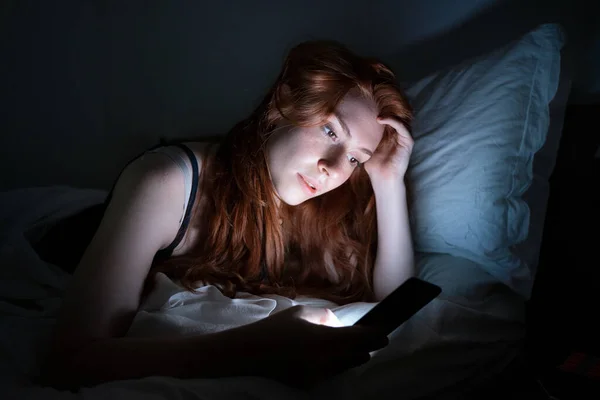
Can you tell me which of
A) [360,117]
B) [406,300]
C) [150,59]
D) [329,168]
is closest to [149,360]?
[406,300]

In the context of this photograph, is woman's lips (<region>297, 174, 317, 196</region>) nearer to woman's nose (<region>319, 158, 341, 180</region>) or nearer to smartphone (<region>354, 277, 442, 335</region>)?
woman's nose (<region>319, 158, 341, 180</region>)

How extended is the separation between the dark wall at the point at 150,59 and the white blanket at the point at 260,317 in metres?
0.50

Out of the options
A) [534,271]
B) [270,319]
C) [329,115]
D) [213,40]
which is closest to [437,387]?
[270,319]

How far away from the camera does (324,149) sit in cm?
102

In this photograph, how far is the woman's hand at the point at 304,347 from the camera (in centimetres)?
69

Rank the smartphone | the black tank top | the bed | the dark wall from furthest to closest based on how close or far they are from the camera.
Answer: the dark wall
the black tank top
the bed
the smartphone

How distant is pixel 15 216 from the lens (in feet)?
3.79

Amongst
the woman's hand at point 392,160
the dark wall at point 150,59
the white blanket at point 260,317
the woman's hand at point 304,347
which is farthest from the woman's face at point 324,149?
the dark wall at point 150,59

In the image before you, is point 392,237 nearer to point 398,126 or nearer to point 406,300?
point 398,126

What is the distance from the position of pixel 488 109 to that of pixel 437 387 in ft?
2.06

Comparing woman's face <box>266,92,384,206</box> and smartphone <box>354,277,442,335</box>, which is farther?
woman's face <box>266,92,384,206</box>

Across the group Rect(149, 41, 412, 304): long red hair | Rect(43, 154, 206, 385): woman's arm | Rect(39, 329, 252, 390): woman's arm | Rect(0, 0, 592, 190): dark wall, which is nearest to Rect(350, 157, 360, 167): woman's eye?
Rect(149, 41, 412, 304): long red hair

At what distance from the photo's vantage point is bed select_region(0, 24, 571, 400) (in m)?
0.84

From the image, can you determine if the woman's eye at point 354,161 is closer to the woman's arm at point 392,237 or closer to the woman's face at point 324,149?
the woman's face at point 324,149
